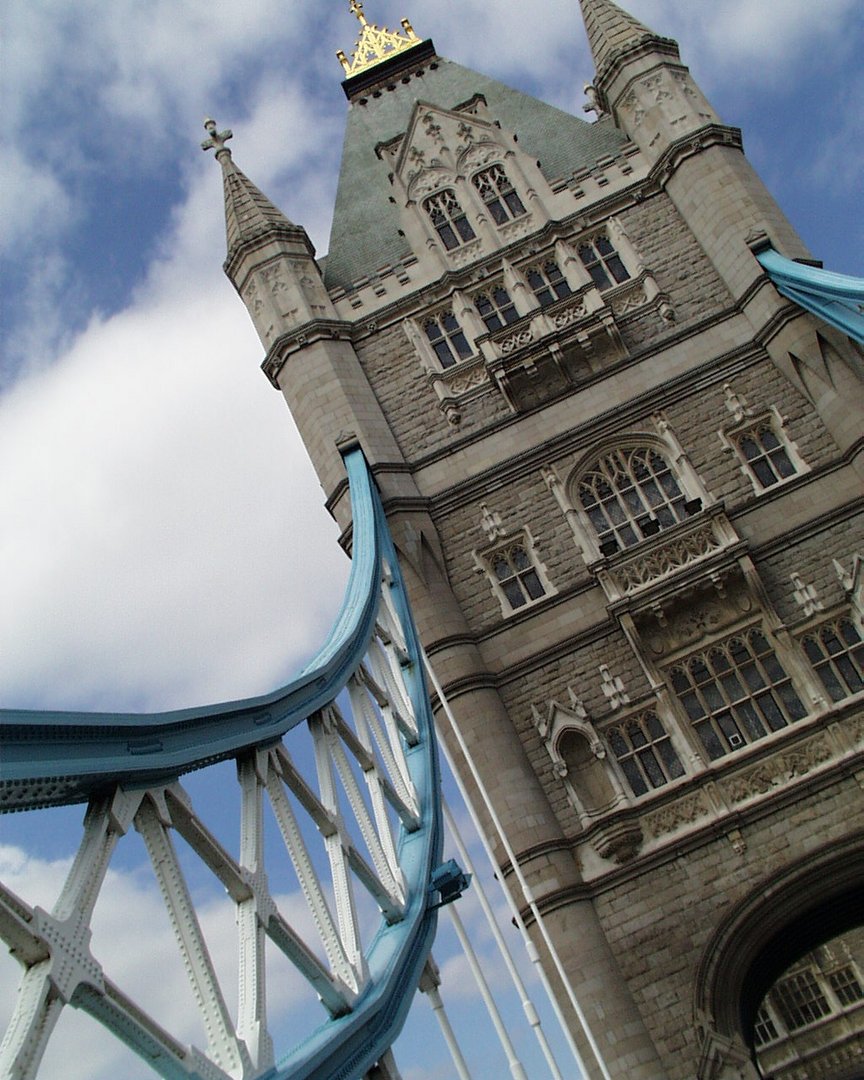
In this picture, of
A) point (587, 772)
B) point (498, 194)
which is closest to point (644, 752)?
point (587, 772)

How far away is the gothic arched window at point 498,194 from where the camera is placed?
2066 centimetres

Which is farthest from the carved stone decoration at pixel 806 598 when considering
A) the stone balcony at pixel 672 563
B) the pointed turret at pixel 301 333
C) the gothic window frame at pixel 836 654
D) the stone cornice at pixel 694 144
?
the stone cornice at pixel 694 144

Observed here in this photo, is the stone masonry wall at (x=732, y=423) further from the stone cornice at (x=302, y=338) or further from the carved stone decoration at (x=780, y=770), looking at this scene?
the stone cornice at (x=302, y=338)

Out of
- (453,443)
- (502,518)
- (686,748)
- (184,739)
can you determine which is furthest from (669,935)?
(184,739)

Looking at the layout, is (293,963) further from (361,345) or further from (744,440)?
(361,345)

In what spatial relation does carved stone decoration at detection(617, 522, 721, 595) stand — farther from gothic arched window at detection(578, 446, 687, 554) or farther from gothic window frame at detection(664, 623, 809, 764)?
gothic window frame at detection(664, 623, 809, 764)

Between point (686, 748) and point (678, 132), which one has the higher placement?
point (678, 132)

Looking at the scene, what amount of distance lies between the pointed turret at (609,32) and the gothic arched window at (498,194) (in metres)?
2.44

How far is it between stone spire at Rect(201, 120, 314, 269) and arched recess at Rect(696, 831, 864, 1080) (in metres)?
12.8

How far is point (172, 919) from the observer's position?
5.80 metres

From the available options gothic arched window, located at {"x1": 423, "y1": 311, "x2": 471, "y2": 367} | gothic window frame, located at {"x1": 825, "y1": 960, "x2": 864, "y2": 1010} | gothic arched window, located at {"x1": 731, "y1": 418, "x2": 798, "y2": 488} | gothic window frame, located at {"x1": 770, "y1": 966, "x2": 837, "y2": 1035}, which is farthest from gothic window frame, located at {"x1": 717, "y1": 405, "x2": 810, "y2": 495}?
gothic window frame, located at {"x1": 825, "y1": 960, "x2": 864, "y2": 1010}

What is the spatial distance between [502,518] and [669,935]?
622cm

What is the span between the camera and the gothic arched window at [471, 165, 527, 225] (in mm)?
20656

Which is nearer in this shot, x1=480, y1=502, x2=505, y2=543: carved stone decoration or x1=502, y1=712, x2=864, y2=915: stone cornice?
x1=502, y1=712, x2=864, y2=915: stone cornice
